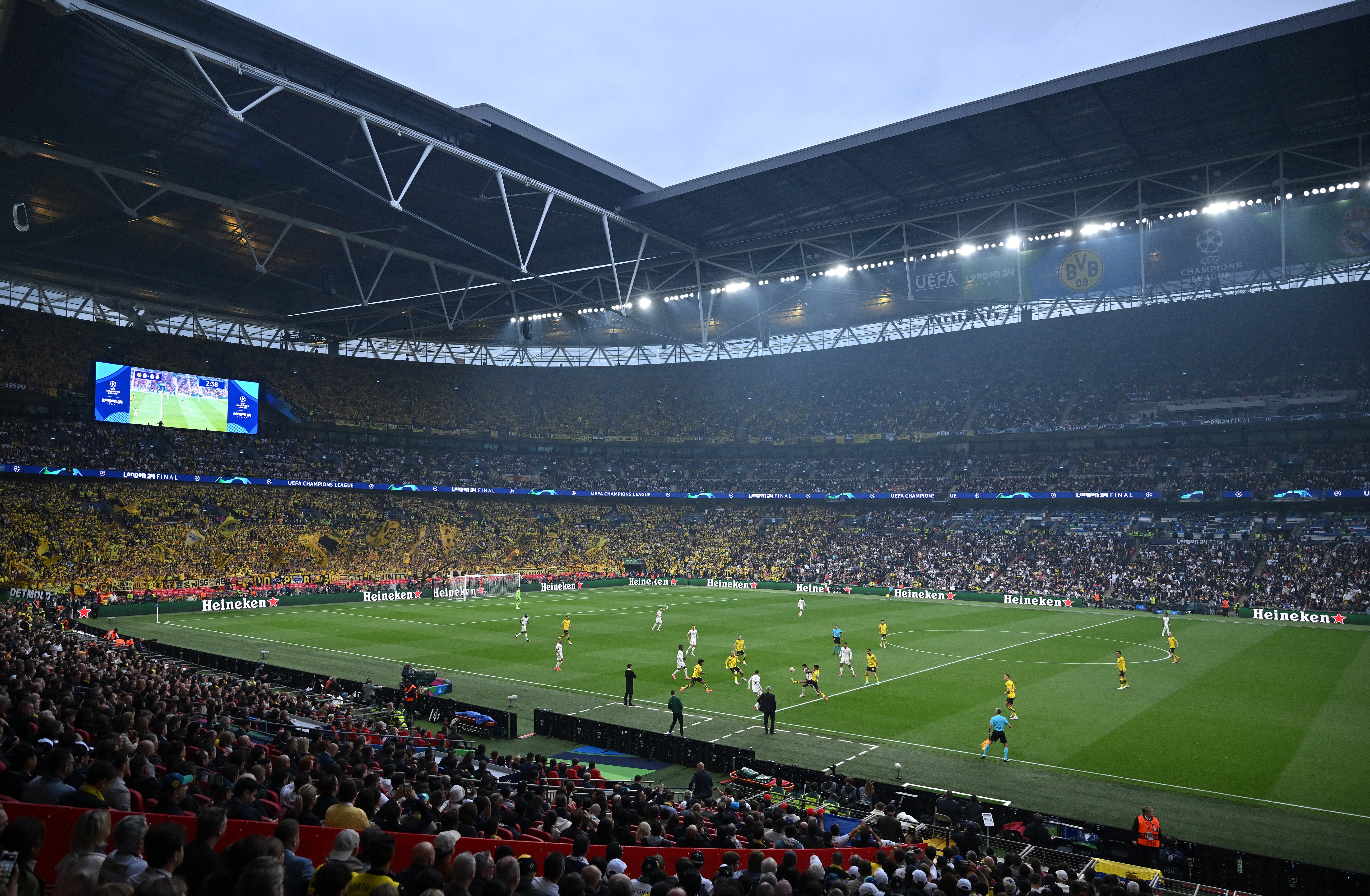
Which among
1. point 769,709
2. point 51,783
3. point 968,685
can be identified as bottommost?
point 968,685

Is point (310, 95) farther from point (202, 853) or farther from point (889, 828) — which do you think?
point (202, 853)

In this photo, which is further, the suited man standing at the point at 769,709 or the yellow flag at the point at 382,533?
the yellow flag at the point at 382,533

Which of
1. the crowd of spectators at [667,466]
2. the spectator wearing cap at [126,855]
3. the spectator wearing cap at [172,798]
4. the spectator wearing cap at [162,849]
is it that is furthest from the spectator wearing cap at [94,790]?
the crowd of spectators at [667,466]

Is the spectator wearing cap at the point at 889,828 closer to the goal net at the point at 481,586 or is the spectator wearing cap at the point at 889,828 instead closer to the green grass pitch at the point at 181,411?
the goal net at the point at 481,586

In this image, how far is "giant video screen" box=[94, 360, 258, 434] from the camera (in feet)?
197

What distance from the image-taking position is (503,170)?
1449 inches

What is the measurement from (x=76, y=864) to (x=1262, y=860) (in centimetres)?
1587

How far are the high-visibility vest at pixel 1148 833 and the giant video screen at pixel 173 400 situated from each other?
66.9m

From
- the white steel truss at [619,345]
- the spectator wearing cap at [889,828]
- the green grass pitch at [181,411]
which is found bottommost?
the spectator wearing cap at [889,828]

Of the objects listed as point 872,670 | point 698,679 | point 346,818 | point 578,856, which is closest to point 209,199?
point 698,679

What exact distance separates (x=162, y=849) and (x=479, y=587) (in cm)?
5998

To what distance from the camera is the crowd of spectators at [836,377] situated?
206 feet

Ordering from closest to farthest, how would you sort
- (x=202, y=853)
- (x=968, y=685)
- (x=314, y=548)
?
(x=202, y=853) → (x=968, y=685) → (x=314, y=548)

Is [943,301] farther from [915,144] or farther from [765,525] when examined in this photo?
[765,525]
